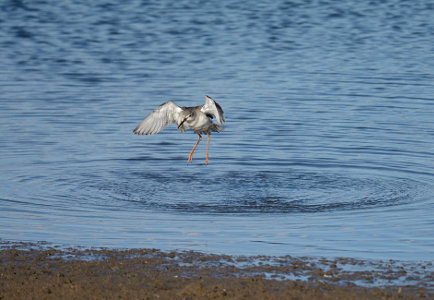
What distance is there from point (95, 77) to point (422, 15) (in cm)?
1882

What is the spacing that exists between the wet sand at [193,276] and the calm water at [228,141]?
58cm

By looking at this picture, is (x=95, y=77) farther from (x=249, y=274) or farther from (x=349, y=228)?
(x=249, y=274)

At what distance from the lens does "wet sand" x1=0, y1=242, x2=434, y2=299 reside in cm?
747

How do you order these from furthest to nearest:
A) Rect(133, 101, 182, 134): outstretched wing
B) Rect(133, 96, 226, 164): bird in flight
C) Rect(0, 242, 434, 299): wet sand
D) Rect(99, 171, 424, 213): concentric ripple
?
1. Rect(133, 101, 182, 134): outstretched wing
2. Rect(133, 96, 226, 164): bird in flight
3. Rect(99, 171, 424, 213): concentric ripple
4. Rect(0, 242, 434, 299): wet sand

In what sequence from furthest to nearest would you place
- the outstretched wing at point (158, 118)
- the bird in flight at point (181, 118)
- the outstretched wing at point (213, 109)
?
the outstretched wing at point (158, 118)
the bird in flight at point (181, 118)
the outstretched wing at point (213, 109)

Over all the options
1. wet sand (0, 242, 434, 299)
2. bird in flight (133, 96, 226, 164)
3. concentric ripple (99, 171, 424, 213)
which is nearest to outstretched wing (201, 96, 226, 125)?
bird in flight (133, 96, 226, 164)

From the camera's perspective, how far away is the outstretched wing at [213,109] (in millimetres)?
12594

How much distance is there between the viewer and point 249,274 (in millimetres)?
8070

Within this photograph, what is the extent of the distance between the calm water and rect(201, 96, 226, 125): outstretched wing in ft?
3.34

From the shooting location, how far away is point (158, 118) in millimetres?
13445

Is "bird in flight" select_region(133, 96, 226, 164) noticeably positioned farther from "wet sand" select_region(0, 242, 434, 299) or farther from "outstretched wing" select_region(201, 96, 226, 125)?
"wet sand" select_region(0, 242, 434, 299)

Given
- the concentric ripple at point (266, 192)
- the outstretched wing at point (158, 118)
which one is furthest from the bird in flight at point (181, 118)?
the concentric ripple at point (266, 192)

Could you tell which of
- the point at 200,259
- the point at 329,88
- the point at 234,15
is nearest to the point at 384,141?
the point at 329,88

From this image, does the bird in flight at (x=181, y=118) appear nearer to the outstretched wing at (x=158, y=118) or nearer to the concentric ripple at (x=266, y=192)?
the outstretched wing at (x=158, y=118)
